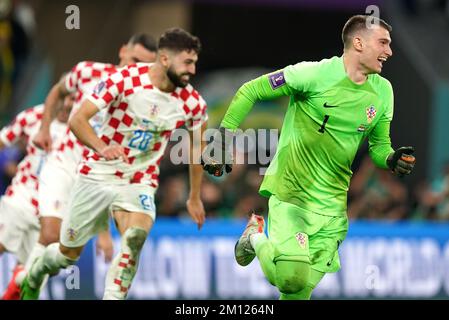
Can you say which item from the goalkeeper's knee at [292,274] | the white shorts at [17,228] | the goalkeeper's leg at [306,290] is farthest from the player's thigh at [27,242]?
the goalkeeper's knee at [292,274]

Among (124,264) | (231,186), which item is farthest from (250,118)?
(124,264)

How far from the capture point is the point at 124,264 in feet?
34.7

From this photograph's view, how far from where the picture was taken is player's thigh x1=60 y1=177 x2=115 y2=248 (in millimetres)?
10898

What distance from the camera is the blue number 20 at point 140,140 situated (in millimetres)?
10735

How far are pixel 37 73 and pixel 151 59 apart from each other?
890cm

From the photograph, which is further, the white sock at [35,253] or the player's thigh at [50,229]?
the player's thigh at [50,229]

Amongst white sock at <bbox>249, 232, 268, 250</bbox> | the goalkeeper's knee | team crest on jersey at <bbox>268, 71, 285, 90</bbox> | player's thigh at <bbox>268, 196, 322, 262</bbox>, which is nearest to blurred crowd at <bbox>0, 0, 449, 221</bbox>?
white sock at <bbox>249, 232, 268, 250</bbox>

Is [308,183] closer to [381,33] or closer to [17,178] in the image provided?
[381,33]

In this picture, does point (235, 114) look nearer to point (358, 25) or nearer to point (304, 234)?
point (304, 234)

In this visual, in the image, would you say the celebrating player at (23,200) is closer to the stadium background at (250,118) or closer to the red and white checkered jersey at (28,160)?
the red and white checkered jersey at (28,160)

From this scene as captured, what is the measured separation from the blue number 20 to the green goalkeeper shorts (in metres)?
1.44

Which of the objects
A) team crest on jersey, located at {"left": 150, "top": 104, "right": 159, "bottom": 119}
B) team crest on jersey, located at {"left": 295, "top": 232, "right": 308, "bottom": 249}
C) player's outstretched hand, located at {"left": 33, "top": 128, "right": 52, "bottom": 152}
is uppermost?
team crest on jersey, located at {"left": 150, "top": 104, "right": 159, "bottom": 119}

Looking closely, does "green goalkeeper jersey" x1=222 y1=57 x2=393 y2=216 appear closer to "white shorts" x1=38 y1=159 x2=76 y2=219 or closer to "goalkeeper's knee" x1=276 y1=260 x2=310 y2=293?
"goalkeeper's knee" x1=276 y1=260 x2=310 y2=293

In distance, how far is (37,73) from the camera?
20.2m
